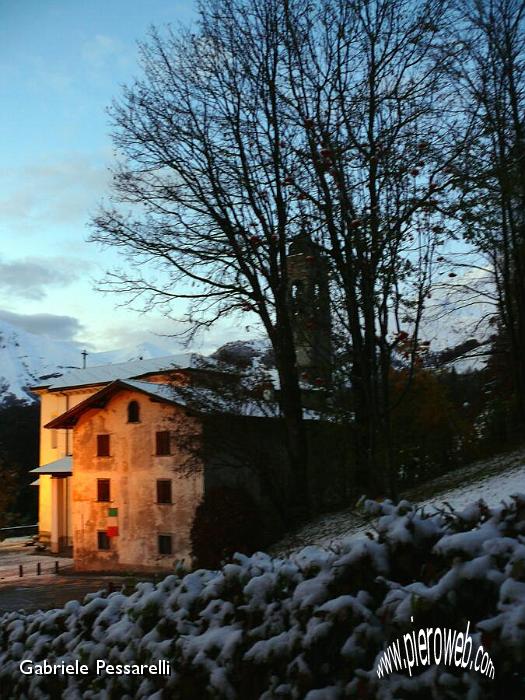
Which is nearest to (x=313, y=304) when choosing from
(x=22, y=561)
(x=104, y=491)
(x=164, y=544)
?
(x=164, y=544)

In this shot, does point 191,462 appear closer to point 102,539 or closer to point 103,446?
point 103,446

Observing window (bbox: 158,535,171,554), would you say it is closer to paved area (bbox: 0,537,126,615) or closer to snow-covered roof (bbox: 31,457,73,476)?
paved area (bbox: 0,537,126,615)

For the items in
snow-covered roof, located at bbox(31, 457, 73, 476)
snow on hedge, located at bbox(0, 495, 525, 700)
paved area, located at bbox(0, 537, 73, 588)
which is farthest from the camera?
snow-covered roof, located at bbox(31, 457, 73, 476)

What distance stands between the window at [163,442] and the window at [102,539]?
15.5 ft

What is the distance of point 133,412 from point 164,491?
12.7ft

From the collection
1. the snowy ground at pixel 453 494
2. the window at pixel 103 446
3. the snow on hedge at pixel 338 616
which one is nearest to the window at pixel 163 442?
the window at pixel 103 446

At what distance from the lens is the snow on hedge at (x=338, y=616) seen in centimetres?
307

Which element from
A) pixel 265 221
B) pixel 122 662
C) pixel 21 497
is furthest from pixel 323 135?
pixel 21 497

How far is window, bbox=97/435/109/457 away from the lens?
1272 inches

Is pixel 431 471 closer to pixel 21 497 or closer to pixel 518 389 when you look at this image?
pixel 518 389

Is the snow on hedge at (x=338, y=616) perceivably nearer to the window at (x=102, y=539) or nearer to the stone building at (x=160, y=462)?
the stone building at (x=160, y=462)

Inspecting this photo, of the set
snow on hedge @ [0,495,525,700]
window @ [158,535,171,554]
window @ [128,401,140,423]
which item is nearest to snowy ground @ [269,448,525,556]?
snow on hedge @ [0,495,525,700]

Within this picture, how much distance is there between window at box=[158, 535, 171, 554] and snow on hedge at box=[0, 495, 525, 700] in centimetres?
2463

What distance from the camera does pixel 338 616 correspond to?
11.5 feet
